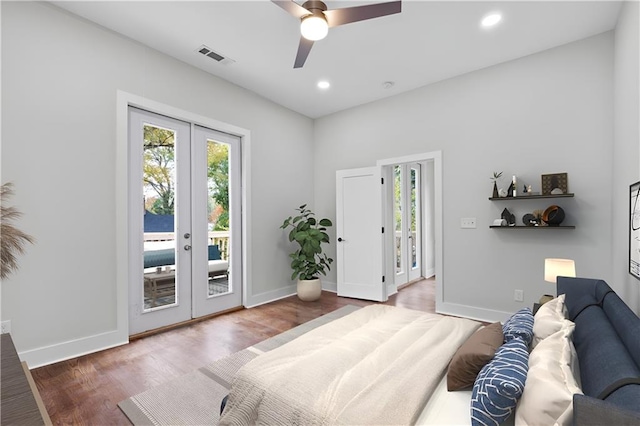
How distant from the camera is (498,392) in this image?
1.01 m

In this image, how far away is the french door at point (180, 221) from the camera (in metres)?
3.19

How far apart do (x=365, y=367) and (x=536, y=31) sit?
353 cm

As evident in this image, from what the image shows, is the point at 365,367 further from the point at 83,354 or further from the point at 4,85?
the point at 4,85

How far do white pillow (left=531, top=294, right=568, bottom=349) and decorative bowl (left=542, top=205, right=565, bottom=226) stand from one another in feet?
6.04

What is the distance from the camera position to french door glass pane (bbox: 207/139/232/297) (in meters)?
3.86

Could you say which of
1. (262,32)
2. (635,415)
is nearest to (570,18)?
(262,32)

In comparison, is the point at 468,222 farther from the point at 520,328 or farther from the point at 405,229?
the point at 520,328

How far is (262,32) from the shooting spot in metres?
2.92

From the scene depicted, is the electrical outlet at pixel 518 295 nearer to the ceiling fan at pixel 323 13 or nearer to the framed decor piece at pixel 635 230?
the framed decor piece at pixel 635 230

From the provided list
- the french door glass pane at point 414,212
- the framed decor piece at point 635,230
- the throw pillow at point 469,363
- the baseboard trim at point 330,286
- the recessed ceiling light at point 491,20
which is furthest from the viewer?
the french door glass pane at point 414,212

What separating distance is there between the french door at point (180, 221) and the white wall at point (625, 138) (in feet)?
13.1

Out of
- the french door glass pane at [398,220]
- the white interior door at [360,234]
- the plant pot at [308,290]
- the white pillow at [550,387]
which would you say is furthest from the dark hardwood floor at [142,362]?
the white pillow at [550,387]

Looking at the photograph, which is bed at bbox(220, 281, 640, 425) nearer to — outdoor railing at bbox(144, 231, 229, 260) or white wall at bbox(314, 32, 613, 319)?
white wall at bbox(314, 32, 613, 319)

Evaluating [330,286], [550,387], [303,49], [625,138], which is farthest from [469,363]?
[330,286]
